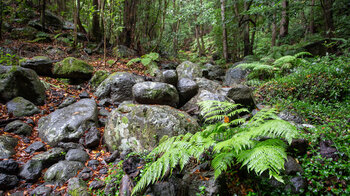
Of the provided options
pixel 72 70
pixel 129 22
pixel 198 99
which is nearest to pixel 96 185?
pixel 198 99

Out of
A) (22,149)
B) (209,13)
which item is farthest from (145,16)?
(22,149)

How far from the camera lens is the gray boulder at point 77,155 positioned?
3467 millimetres

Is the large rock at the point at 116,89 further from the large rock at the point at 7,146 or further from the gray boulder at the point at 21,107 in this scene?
the large rock at the point at 7,146

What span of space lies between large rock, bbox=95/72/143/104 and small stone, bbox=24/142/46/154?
8.15 ft

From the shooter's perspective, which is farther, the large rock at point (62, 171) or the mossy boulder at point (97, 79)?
the mossy boulder at point (97, 79)

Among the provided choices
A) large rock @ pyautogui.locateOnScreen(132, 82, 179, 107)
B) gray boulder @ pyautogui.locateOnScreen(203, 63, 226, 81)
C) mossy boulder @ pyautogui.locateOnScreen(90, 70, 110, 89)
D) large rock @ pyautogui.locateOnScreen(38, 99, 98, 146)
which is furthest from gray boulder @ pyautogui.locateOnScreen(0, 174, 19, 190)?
gray boulder @ pyautogui.locateOnScreen(203, 63, 226, 81)

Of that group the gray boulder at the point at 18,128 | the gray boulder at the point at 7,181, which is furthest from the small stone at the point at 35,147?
the gray boulder at the point at 7,181

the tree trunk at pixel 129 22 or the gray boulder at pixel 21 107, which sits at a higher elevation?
the tree trunk at pixel 129 22

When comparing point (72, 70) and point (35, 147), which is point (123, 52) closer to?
point (72, 70)

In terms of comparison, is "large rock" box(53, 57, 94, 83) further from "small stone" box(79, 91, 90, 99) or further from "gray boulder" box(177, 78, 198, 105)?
"gray boulder" box(177, 78, 198, 105)

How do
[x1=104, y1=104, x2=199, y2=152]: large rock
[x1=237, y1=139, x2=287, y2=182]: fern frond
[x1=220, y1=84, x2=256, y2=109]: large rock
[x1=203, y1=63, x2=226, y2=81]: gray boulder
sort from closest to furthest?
[x1=237, y1=139, x2=287, y2=182]: fern frond → [x1=104, y1=104, x2=199, y2=152]: large rock → [x1=220, y1=84, x2=256, y2=109]: large rock → [x1=203, y1=63, x2=226, y2=81]: gray boulder

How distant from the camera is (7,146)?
11.3 ft

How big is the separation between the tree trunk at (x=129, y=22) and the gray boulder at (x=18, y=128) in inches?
322

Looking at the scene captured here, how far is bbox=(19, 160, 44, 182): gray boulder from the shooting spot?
2980 mm
